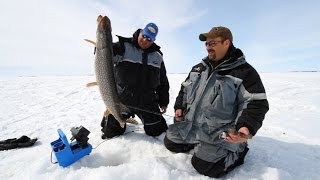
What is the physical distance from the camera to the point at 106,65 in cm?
354

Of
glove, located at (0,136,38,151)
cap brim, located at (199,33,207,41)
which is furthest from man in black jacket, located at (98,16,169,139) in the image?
glove, located at (0,136,38,151)

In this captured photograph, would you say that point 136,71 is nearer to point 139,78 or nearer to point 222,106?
point 139,78

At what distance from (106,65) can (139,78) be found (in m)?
1.02

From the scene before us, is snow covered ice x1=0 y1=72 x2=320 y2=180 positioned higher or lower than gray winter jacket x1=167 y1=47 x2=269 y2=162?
lower

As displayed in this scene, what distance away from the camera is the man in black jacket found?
4409mm

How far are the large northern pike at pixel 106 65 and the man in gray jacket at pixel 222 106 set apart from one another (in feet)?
3.41

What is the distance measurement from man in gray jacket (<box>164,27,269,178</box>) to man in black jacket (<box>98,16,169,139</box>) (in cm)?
96

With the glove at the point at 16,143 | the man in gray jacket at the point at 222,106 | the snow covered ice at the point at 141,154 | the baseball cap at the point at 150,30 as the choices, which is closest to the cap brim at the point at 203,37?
the man in gray jacket at the point at 222,106

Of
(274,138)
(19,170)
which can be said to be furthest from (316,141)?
(19,170)

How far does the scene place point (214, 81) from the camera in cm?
347

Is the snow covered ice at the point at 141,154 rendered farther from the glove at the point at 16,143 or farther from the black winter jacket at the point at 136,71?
the black winter jacket at the point at 136,71

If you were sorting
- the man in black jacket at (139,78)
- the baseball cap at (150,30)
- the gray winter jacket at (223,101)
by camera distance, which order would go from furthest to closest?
the man in black jacket at (139,78), the baseball cap at (150,30), the gray winter jacket at (223,101)

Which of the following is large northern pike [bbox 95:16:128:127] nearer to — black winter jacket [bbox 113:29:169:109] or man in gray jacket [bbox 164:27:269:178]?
black winter jacket [bbox 113:29:169:109]

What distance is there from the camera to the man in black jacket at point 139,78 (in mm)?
4409
